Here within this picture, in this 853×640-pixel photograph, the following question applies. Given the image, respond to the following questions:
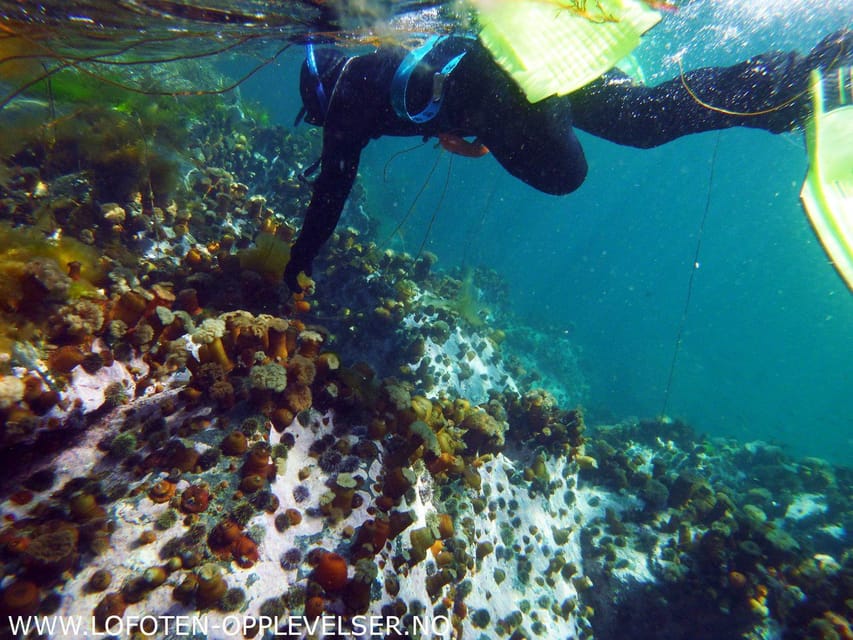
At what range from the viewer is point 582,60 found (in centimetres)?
170

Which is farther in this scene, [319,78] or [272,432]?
[319,78]

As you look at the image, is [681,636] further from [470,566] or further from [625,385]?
[625,385]

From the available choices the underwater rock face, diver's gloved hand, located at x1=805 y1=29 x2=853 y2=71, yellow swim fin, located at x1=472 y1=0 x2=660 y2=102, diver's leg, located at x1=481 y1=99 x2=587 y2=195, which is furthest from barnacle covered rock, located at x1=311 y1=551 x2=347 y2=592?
diver's gloved hand, located at x1=805 y1=29 x2=853 y2=71

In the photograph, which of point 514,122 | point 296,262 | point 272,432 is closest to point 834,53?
point 514,122

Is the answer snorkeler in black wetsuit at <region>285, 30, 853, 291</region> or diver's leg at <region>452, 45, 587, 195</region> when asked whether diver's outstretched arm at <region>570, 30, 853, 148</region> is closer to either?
snorkeler in black wetsuit at <region>285, 30, 853, 291</region>

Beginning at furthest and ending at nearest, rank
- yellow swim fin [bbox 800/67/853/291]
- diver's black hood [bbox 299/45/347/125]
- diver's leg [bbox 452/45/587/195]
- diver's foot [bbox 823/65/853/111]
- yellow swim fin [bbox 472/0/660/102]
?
diver's black hood [bbox 299/45/347/125] → diver's leg [bbox 452/45/587/195] → diver's foot [bbox 823/65/853/111] → yellow swim fin [bbox 472/0/660/102] → yellow swim fin [bbox 800/67/853/291]

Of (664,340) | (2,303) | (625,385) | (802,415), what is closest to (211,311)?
(2,303)

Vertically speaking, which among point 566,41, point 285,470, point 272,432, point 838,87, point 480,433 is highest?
point 838,87

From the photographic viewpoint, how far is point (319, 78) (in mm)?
3666

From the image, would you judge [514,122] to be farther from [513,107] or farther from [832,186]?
[832,186]

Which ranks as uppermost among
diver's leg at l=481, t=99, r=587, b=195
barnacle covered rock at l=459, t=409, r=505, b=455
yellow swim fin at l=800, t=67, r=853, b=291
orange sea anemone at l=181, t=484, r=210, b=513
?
diver's leg at l=481, t=99, r=587, b=195

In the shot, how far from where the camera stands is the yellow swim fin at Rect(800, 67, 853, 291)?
145 cm

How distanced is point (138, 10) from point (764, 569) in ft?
34.9

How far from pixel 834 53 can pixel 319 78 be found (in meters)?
4.18
